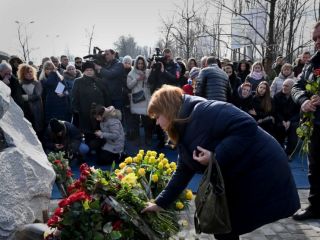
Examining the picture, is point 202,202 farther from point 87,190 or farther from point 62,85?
point 62,85

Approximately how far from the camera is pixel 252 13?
10352mm

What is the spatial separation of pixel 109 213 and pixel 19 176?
4.73 ft

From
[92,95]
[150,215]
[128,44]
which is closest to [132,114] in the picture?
[92,95]

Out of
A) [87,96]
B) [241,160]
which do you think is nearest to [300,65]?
[87,96]

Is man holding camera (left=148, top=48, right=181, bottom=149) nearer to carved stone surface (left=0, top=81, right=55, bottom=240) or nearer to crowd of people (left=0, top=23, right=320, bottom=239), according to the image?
crowd of people (left=0, top=23, right=320, bottom=239)

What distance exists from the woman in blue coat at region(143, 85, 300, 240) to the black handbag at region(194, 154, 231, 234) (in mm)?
80

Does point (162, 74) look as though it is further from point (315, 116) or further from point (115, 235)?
point (115, 235)

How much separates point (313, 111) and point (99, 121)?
12.9 feet

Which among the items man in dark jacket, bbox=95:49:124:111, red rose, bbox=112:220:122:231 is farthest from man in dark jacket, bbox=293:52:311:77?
red rose, bbox=112:220:122:231

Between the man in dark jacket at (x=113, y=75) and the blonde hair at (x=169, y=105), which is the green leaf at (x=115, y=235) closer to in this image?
the blonde hair at (x=169, y=105)

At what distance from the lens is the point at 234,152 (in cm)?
227

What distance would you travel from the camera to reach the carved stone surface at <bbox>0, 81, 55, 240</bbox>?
3.21m

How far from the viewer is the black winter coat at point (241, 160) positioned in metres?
2.29

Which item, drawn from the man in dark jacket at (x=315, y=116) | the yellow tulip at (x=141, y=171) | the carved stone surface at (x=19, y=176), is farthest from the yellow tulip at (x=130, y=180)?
the man in dark jacket at (x=315, y=116)
